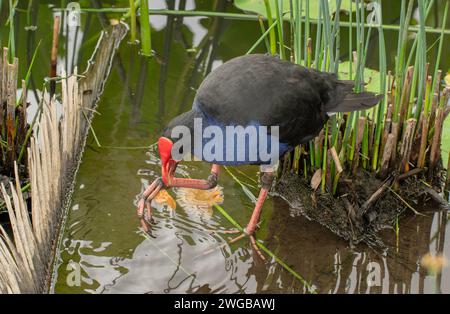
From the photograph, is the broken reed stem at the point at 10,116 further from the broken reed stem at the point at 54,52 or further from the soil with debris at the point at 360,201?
the soil with debris at the point at 360,201

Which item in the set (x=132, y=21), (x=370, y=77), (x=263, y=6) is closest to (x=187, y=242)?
(x=370, y=77)

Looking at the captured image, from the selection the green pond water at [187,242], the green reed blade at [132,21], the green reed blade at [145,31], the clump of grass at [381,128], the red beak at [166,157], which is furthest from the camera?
the green reed blade at [132,21]

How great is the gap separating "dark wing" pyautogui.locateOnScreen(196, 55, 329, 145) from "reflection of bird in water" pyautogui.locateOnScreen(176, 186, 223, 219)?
25.4 inches

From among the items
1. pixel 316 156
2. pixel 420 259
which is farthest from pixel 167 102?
pixel 420 259

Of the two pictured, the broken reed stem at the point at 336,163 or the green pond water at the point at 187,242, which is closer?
the green pond water at the point at 187,242

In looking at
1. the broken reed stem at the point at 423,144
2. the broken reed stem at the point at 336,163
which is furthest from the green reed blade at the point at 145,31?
the broken reed stem at the point at 423,144

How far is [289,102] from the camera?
348 centimetres

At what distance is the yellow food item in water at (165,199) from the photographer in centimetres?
392

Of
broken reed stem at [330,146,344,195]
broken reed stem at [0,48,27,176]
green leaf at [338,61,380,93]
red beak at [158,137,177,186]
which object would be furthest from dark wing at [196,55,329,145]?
broken reed stem at [0,48,27,176]

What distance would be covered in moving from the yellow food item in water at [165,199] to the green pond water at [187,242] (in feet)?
0.16

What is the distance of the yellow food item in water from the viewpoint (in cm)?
392

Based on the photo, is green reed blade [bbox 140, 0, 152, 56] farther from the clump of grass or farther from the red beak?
the red beak
